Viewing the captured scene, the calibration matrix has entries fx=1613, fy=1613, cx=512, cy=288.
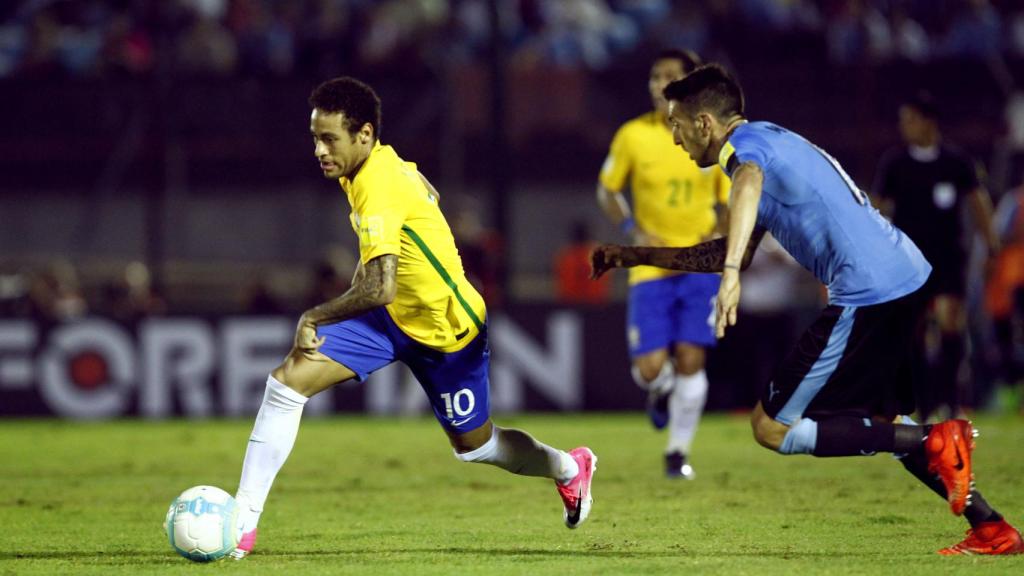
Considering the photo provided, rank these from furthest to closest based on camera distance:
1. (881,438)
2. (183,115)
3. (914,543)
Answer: (183,115) → (914,543) → (881,438)

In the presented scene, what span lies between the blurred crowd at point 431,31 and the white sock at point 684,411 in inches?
290

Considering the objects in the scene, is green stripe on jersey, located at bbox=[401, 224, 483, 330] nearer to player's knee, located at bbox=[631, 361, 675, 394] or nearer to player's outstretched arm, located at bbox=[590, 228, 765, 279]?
player's outstretched arm, located at bbox=[590, 228, 765, 279]

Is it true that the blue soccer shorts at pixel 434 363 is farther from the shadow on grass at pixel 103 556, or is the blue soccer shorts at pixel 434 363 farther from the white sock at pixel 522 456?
the shadow on grass at pixel 103 556

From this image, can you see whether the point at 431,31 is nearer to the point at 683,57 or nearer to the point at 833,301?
the point at 683,57

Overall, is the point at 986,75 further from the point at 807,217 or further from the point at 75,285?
the point at 807,217

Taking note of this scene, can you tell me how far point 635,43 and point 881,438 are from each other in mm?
12322

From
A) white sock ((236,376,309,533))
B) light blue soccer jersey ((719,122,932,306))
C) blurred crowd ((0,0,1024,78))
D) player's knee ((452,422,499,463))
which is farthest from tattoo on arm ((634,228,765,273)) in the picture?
blurred crowd ((0,0,1024,78))

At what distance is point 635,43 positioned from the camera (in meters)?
18.6

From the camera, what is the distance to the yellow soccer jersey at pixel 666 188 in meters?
10.5

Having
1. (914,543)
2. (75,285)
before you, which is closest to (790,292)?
(75,285)

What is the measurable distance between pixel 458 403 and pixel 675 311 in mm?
3481

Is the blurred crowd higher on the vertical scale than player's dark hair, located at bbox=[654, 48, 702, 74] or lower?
higher

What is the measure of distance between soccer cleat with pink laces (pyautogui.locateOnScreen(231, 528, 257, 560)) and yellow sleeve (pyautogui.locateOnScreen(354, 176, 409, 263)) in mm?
1347

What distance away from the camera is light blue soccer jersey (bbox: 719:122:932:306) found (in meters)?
6.75
